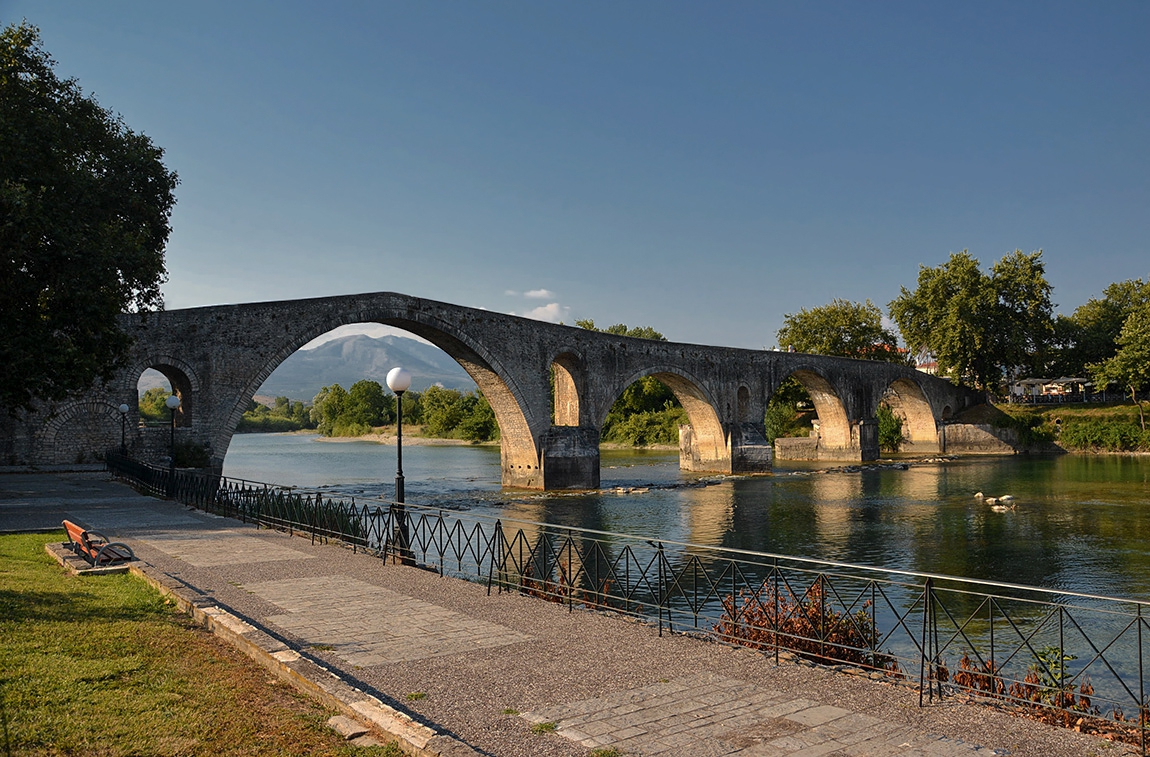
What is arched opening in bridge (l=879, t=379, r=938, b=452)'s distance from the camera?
53406 millimetres

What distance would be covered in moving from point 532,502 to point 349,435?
67372mm

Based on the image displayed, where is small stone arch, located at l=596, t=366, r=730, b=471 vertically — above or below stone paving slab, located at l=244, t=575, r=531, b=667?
above

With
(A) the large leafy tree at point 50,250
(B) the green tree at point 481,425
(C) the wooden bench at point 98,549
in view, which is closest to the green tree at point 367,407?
(B) the green tree at point 481,425

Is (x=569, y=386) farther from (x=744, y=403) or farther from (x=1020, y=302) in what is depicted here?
(x=1020, y=302)

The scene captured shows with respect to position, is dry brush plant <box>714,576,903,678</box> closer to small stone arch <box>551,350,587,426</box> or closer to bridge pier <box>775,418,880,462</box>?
small stone arch <box>551,350,587,426</box>

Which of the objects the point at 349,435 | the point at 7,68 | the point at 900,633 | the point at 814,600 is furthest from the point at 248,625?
the point at 349,435

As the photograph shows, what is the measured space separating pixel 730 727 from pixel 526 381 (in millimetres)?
25522

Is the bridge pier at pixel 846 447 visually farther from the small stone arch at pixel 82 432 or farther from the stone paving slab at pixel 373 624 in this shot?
the stone paving slab at pixel 373 624

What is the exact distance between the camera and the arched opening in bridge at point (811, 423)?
1869 inches

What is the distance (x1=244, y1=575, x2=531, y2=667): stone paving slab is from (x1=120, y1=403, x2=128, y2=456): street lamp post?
50.7 feet

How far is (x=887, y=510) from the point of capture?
24.5m

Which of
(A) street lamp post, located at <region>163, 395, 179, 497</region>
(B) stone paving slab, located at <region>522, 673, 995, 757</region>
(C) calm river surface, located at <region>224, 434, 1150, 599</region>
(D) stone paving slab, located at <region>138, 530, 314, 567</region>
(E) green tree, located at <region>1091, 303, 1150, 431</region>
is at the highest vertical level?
(E) green tree, located at <region>1091, 303, 1150, 431</region>

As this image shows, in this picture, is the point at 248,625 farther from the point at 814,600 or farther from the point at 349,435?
the point at 349,435

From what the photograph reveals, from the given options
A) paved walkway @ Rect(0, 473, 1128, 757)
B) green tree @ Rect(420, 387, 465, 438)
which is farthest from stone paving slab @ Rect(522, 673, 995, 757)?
green tree @ Rect(420, 387, 465, 438)
